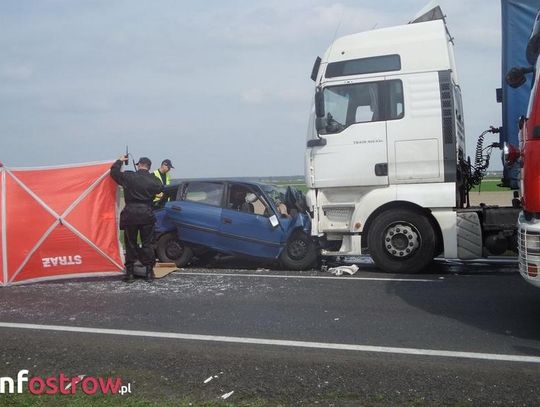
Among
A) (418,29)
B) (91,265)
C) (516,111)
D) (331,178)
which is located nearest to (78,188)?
(91,265)

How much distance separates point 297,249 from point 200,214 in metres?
1.72

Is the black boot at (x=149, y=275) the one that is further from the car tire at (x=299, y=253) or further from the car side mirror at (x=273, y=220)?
the car tire at (x=299, y=253)

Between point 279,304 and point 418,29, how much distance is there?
4.61 metres

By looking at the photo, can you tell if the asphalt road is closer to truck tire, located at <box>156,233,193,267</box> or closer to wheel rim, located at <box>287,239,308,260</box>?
wheel rim, located at <box>287,239,308,260</box>

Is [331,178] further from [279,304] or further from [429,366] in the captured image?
[429,366]

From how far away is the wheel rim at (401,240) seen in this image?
8.49 metres

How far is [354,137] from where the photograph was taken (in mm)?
8617

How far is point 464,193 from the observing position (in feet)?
29.3

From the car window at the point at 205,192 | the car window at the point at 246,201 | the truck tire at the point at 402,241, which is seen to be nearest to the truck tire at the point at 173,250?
the car window at the point at 205,192

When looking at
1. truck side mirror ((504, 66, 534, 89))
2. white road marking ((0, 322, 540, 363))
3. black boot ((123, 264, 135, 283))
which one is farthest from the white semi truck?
white road marking ((0, 322, 540, 363))

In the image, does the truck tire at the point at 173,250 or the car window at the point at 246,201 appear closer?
the car window at the point at 246,201

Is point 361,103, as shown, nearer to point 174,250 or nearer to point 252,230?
point 252,230

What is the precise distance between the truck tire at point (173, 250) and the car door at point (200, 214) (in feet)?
0.74

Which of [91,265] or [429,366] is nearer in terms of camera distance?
[429,366]
